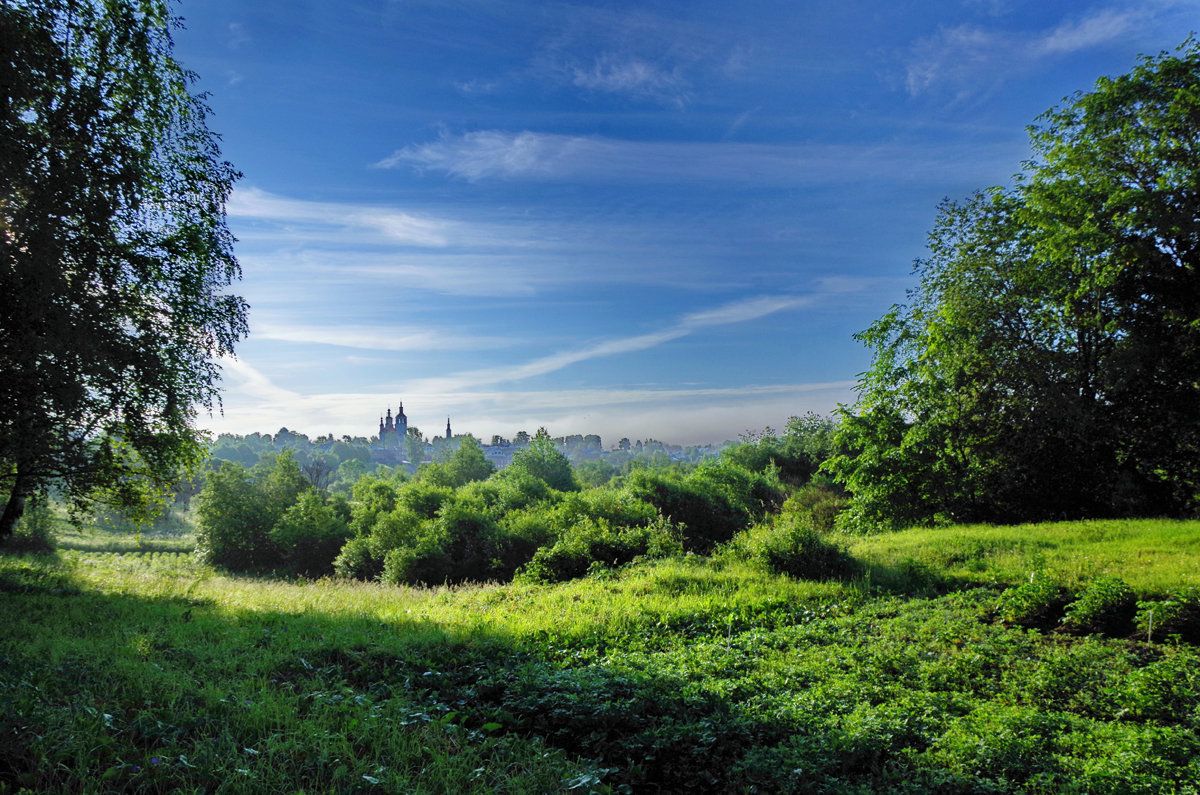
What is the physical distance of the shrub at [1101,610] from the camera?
8461 millimetres

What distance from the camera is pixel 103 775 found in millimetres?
3859

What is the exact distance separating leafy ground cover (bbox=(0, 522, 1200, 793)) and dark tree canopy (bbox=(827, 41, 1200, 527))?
1077 cm

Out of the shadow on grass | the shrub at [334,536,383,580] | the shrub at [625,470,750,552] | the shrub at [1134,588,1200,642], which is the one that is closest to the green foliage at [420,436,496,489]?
the shrub at [334,536,383,580]

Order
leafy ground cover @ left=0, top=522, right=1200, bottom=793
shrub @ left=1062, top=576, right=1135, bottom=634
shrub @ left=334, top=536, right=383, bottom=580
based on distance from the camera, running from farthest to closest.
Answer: shrub @ left=334, top=536, right=383, bottom=580
shrub @ left=1062, top=576, right=1135, bottom=634
leafy ground cover @ left=0, top=522, right=1200, bottom=793

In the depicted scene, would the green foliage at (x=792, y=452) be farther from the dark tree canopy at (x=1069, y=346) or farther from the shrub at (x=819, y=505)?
the dark tree canopy at (x=1069, y=346)

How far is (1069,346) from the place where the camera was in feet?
70.9

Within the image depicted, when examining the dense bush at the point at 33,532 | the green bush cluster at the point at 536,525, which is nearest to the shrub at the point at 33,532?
the dense bush at the point at 33,532

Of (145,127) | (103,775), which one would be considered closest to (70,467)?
(145,127)

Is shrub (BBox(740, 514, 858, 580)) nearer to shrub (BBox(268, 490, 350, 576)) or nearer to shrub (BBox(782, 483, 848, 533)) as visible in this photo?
shrub (BBox(782, 483, 848, 533))

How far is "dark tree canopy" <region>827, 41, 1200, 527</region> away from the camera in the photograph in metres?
18.3

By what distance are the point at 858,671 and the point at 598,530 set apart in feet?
45.5

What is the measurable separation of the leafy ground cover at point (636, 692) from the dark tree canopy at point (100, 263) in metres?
4.33

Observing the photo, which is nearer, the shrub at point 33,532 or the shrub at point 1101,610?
the shrub at point 1101,610

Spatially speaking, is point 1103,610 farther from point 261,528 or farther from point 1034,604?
point 261,528
